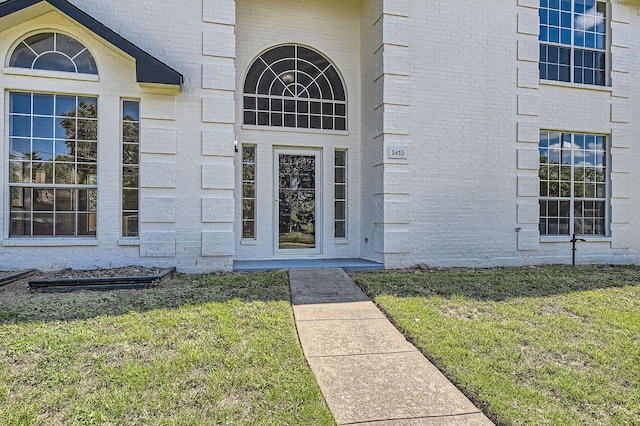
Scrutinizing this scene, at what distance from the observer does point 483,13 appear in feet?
25.7

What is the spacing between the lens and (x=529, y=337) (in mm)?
3783

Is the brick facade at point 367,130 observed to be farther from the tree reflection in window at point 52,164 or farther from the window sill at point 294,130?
the tree reflection in window at point 52,164

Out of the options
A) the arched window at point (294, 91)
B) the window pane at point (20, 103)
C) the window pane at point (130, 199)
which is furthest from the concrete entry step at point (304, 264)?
the window pane at point (20, 103)

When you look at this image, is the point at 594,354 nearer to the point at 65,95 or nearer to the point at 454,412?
the point at 454,412

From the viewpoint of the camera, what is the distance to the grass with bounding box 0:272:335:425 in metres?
2.50

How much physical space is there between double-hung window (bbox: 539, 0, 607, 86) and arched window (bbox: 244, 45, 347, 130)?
448cm

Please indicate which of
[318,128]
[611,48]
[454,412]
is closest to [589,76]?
[611,48]

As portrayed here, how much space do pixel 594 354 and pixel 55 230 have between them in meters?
7.36

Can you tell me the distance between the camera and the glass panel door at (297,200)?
8.01 metres

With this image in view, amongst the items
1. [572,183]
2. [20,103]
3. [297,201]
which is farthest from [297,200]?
[572,183]

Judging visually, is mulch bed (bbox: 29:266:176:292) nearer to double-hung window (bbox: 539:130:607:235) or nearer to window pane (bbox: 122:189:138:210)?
window pane (bbox: 122:189:138:210)

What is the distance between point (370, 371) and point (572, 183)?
763 centimetres

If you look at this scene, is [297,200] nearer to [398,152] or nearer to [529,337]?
[398,152]

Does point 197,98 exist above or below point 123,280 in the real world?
above
